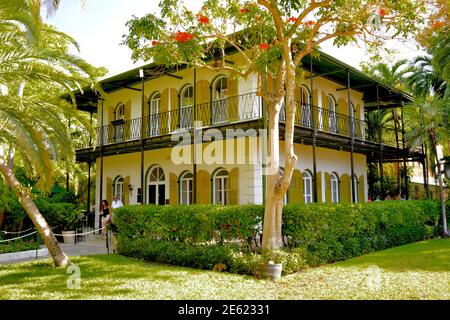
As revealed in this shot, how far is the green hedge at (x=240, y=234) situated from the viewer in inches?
352

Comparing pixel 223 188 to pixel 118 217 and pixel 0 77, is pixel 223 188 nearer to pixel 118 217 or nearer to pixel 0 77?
pixel 118 217

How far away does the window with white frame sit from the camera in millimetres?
15784

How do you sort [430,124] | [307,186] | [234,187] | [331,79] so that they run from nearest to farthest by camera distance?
[234,187] < [430,124] < [307,186] < [331,79]

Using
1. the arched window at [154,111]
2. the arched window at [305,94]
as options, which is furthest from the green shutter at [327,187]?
the arched window at [154,111]

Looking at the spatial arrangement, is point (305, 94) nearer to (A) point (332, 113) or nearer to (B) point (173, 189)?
(A) point (332, 113)

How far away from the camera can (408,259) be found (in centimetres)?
964

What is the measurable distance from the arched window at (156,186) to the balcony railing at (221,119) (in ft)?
5.44

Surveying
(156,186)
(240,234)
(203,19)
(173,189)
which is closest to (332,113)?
(173,189)

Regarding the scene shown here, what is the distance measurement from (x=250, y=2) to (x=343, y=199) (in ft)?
34.9

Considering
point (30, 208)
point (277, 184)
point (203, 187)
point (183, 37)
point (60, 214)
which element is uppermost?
point (183, 37)

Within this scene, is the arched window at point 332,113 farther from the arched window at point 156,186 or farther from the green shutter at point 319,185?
the arched window at point 156,186

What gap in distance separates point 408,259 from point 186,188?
29.0ft

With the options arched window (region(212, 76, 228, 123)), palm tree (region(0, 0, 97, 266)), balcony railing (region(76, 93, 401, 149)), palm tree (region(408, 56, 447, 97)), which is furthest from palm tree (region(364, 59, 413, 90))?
palm tree (region(0, 0, 97, 266))
